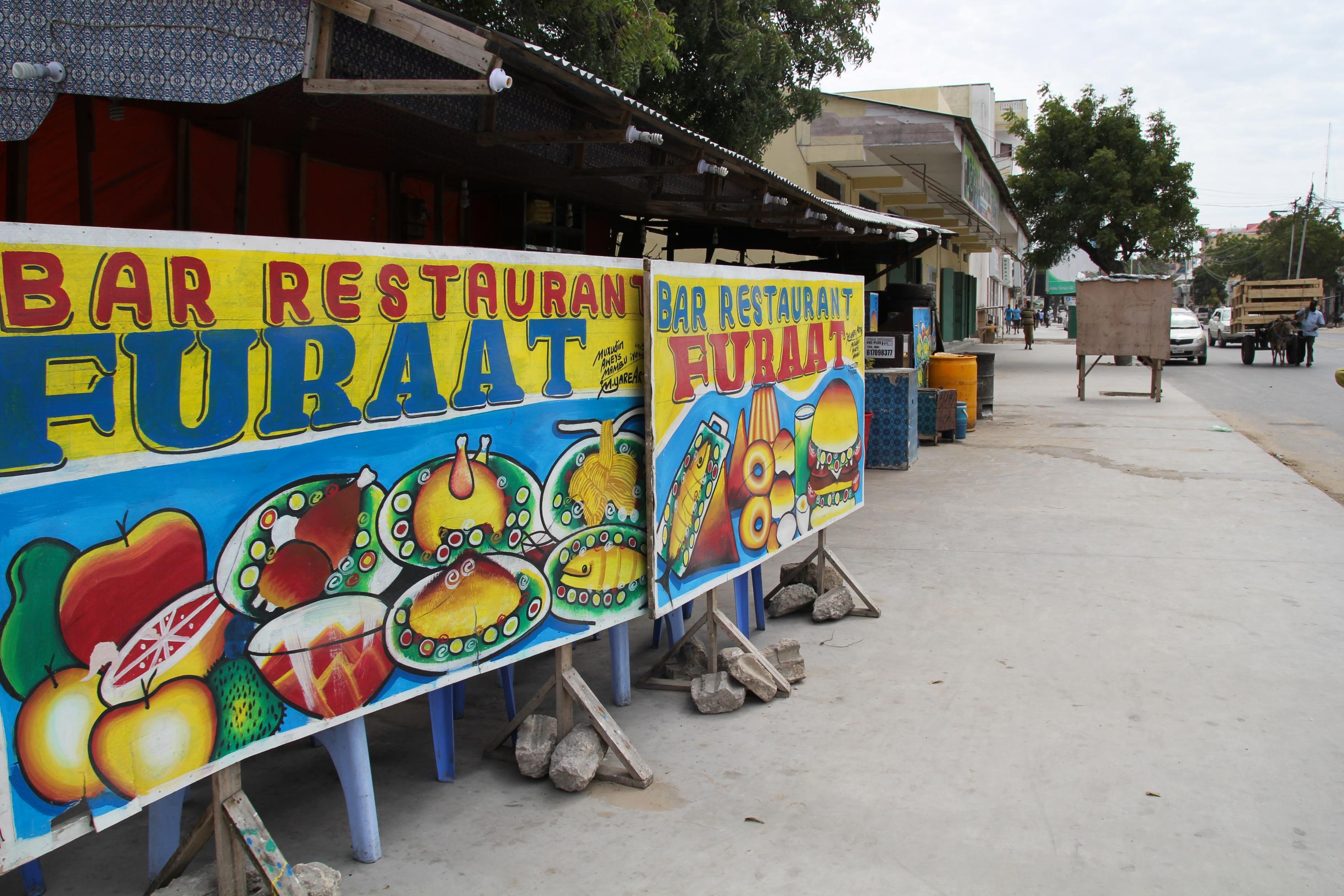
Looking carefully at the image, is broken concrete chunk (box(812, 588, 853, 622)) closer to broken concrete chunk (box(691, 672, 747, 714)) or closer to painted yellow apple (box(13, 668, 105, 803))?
broken concrete chunk (box(691, 672, 747, 714))

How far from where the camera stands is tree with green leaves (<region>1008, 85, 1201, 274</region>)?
97.5 feet

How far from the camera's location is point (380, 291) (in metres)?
2.92

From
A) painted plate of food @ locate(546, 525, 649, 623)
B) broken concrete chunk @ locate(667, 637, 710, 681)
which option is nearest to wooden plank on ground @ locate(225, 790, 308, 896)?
painted plate of food @ locate(546, 525, 649, 623)

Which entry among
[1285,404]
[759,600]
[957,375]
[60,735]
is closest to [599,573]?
[60,735]

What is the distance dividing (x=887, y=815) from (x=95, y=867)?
99.0 inches

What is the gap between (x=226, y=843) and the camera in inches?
103

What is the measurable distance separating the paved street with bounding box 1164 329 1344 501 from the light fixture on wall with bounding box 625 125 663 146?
777cm

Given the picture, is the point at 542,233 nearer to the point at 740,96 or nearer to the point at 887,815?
the point at 740,96

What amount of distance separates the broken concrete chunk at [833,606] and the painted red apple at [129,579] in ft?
12.5

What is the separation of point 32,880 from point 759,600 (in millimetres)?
3610

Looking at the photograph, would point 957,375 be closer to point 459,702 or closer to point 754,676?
point 754,676

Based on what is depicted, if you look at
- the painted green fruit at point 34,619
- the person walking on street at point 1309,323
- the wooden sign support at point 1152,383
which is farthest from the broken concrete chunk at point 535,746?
the person walking on street at point 1309,323

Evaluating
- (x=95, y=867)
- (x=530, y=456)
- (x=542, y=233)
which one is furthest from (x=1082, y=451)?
(x=95, y=867)

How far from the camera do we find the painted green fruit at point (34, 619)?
215 centimetres
